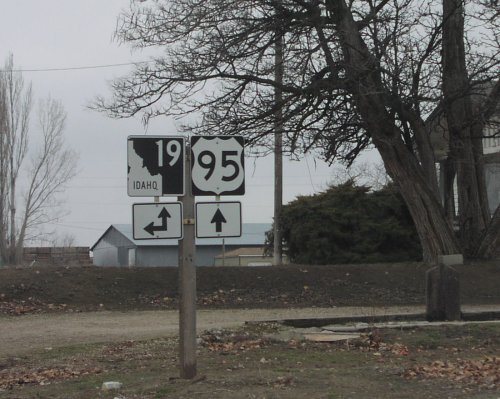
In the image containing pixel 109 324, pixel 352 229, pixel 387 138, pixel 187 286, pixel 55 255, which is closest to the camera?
pixel 187 286

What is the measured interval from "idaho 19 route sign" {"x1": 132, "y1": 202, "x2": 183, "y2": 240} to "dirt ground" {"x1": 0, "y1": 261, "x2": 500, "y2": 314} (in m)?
8.98

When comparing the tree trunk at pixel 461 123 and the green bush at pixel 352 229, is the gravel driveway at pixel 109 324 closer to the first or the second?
the tree trunk at pixel 461 123

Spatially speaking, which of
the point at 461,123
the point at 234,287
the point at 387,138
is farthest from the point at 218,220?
the point at 461,123

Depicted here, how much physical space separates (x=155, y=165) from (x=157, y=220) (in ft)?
1.88

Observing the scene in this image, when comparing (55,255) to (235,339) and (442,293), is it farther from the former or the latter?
(235,339)

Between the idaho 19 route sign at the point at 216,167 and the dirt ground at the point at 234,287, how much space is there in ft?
29.7

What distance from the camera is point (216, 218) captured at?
6.86 meters

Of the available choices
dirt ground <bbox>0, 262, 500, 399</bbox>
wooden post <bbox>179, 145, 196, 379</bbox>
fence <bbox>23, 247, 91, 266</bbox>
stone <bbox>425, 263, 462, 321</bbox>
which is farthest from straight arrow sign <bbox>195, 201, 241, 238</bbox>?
fence <bbox>23, 247, 91, 266</bbox>

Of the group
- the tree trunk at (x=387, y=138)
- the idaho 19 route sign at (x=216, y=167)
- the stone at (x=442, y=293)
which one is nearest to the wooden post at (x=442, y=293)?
the stone at (x=442, y=293)

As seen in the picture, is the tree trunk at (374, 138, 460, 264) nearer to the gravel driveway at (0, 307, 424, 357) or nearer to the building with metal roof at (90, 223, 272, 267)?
the gravel driveway at (0, 307, 424, 357)

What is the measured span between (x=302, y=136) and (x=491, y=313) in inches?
249

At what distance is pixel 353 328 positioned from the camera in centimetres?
1075

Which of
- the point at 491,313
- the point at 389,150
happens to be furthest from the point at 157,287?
the point at 491,313

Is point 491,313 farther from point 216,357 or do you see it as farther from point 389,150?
point 216,357
